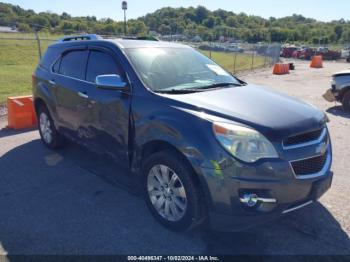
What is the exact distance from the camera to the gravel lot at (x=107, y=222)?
10.5 feet

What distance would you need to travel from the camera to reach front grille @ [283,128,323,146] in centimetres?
300

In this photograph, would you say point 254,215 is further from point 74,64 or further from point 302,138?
point 74,64

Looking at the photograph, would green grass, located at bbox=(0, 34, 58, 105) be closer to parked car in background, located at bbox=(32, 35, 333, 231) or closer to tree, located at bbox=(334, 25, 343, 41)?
parked car in background, located at bbox=(32, 35, 333, 231)

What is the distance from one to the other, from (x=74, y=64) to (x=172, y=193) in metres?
2.59

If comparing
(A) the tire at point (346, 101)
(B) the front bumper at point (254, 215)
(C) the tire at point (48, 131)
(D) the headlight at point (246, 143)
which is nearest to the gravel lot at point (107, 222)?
(B) the front bumper at point (254, 215)

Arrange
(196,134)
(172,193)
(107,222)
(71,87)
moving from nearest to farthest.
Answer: (196,134), (172,193), (107,222), (71,87)

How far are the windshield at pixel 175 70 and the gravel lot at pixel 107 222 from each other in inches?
57.4

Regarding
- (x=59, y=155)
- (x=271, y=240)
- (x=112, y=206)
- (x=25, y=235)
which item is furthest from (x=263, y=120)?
(x=59, y=155)

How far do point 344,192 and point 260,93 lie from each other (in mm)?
1786

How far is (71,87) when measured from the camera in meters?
4.76

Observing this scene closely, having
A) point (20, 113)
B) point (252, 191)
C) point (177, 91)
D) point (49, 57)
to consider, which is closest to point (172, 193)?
point (252, 191)

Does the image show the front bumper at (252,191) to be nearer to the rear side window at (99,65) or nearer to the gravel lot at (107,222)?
the gravel lot at (107,222)

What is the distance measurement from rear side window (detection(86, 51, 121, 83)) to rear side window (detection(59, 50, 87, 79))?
0.56ft

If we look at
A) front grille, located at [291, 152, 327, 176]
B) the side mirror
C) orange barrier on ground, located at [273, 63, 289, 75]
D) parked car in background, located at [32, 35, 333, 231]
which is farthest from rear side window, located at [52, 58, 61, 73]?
orange barrier on ground, located at [273, 63, 289, 75]
